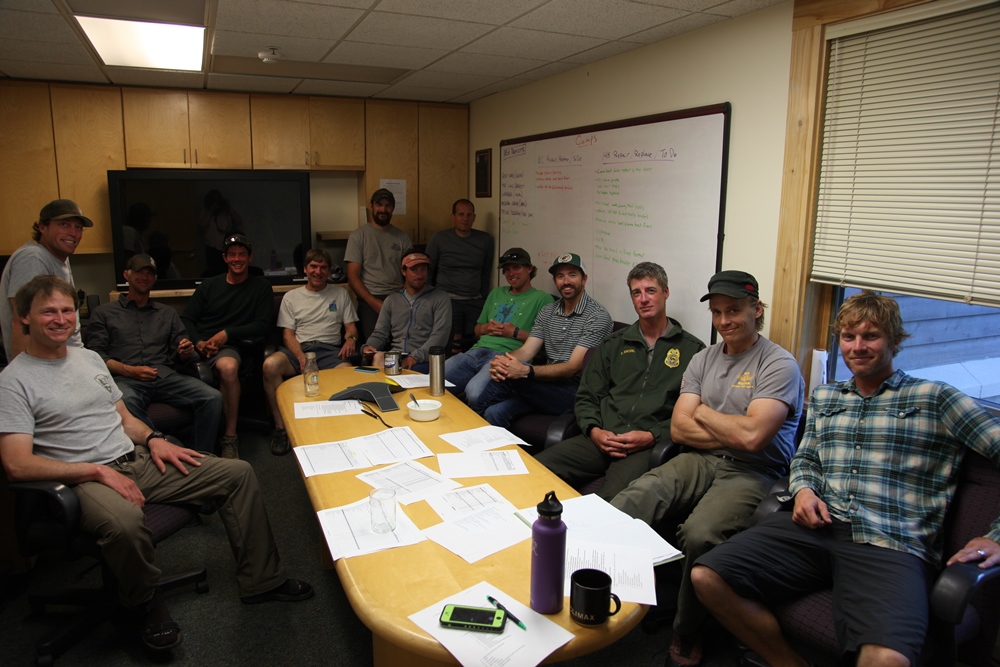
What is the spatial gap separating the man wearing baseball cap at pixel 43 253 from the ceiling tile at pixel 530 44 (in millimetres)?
2223

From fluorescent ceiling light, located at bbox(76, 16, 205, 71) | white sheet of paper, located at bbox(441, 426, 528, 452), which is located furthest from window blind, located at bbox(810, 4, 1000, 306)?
fluorescent ceiling light, located at bbox(76, 16, 205, 71)

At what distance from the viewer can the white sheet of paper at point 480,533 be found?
160 cm

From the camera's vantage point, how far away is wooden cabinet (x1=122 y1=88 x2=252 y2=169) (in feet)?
15.6

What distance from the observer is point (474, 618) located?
4.33ft

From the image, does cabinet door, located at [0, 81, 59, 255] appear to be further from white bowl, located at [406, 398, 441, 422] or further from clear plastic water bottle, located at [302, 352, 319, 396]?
white bowl, located at [406, 398, 441, 422]

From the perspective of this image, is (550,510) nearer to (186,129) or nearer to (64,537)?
(64,537)

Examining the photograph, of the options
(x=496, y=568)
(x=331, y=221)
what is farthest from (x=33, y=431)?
(x=331, y=221)

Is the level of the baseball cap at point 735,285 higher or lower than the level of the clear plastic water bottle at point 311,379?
higher

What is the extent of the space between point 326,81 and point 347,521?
3819 mm

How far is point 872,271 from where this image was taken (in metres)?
2.50

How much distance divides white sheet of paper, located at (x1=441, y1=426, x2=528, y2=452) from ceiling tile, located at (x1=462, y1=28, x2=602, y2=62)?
2.05 meters

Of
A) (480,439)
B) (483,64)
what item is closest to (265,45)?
(483,64)

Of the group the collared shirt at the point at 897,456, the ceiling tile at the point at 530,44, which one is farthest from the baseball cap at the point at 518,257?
the collared shirt at the point at 897,456

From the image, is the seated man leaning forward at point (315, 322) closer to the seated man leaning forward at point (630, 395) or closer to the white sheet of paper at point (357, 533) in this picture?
the seated man leaning forward at point (630, 395)
